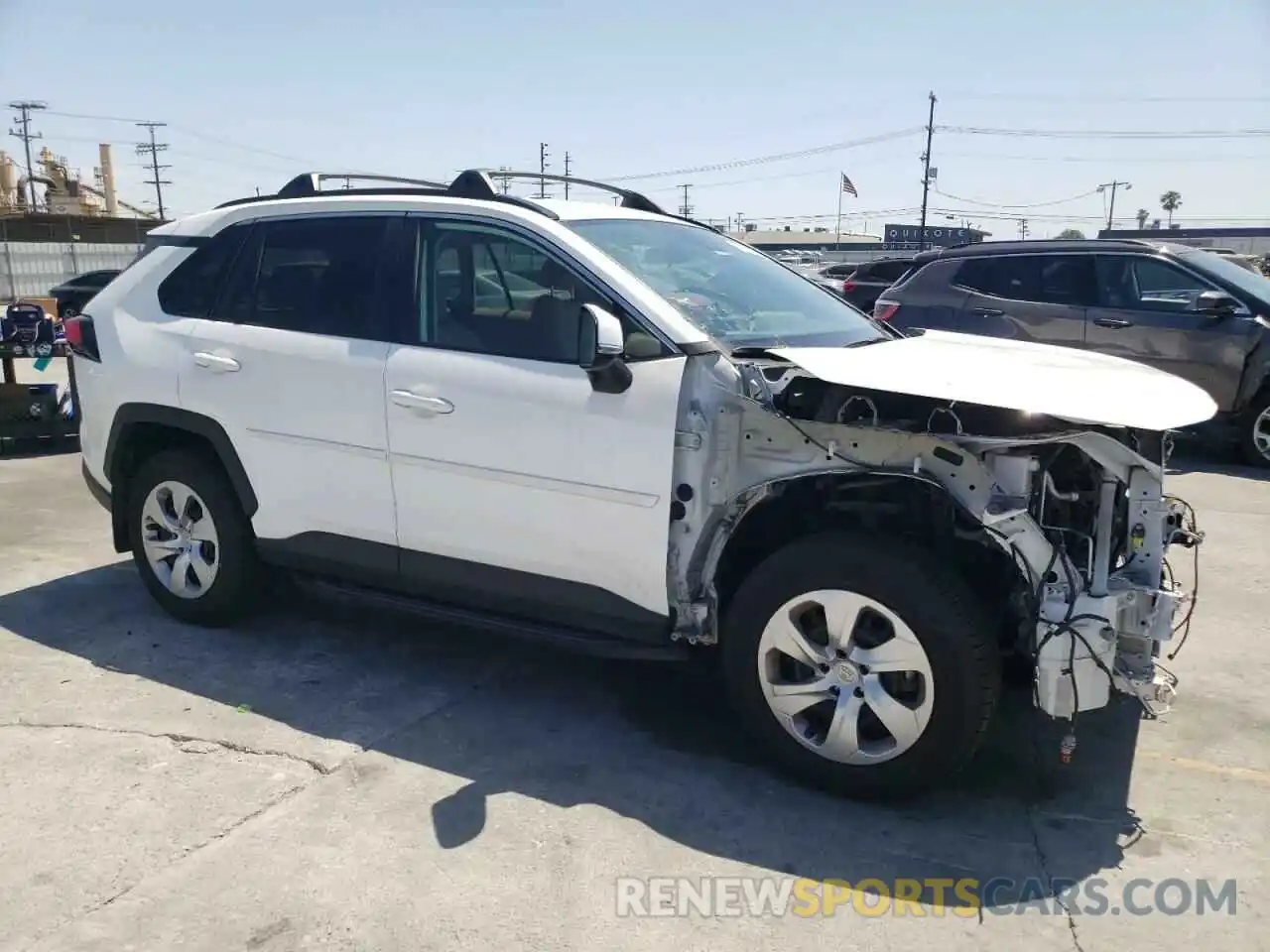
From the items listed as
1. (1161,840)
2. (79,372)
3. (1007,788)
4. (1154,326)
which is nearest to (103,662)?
(79,372)

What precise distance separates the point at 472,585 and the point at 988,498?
1.96 m

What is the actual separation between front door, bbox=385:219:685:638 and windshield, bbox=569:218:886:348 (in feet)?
0.97

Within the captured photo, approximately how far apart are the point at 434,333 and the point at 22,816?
2.16 meters

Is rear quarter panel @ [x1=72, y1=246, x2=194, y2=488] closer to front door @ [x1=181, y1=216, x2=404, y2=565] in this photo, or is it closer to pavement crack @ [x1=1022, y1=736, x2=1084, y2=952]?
front door @ [x1=181, y1=216, x2=404, y2=565]

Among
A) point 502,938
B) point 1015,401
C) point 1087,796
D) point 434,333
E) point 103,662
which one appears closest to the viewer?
point 502,938

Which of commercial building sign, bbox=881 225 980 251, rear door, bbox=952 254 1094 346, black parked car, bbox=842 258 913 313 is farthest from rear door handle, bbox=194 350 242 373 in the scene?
commercial building sign, bbox=881 225 980 251

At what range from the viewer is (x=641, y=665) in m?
4.56

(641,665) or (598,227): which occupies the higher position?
(598,227)

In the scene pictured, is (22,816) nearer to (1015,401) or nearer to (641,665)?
(641,665)

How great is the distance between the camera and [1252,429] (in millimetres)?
8664

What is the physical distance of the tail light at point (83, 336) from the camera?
4953 millimetres

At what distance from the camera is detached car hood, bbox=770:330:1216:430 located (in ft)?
9.70

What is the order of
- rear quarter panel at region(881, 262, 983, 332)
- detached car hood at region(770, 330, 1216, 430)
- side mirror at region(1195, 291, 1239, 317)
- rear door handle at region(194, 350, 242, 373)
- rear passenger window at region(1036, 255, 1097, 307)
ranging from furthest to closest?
rear quarter panel at region(881, 262, 983, 332) < rear passenger window at region(1036, 255, 1097, 307) < side mirror at region(1195, 291, 1239, 317) < rear door handle at region(194, 350, 242, 373) < detached car hood at region(770, 330, 1216, 430)

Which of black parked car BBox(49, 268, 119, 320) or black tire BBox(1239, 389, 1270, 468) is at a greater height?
black parked car BBox(49, 268, 119, 320)
